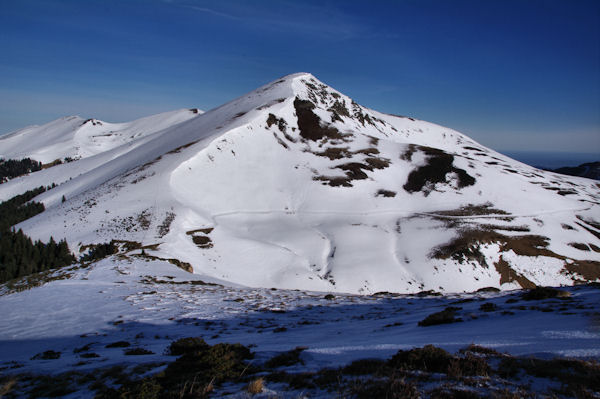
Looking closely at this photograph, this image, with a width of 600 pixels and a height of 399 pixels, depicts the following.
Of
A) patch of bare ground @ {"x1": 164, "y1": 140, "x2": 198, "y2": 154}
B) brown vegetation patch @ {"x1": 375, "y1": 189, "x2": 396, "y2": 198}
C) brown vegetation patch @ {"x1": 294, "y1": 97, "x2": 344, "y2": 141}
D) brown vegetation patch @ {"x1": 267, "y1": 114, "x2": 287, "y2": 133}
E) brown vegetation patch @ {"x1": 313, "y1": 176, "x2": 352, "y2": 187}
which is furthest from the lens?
brown vegetation patch @ {"x1": 294, "y1": 97, "x2": 344, "y2": 141}

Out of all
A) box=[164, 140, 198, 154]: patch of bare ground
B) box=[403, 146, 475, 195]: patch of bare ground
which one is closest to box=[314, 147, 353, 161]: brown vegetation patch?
box=[403, 146, 475, 195]: patch of bare ground

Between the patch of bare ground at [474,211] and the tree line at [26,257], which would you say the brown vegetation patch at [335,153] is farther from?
the tree line at [26,257]

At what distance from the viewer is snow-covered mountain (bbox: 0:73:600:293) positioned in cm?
4728

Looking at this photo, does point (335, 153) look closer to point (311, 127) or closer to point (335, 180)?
point (335, 180)

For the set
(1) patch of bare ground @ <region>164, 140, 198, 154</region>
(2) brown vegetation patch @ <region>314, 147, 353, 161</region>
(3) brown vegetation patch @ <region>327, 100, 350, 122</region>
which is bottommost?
(2) brown vegetation patch @ <region>314, 147, 353, 161</region>

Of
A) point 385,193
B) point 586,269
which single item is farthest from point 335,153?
point 586,269

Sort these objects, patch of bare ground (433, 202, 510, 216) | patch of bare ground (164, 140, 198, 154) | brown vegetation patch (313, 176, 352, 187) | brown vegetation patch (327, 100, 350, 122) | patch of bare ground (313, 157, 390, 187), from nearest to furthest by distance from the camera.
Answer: patch of bare ground (433, 202, 510, 216) → brown vegetation patch (313, 176, 352, 187) → patch of bare ground (313, 157, 390, 187) → patch of bare ground (164, 140, 198, 154) → brown vegetation patch (327, 100, 350, 122)

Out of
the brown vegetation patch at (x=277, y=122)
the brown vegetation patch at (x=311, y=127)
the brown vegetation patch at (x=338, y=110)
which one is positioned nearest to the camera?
the brown vegetation patch at (x=277, y=122)

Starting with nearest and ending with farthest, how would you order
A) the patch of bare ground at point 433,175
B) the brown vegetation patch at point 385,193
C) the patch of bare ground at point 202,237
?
1. the patch of bare ground at point 202,237
2. the brown vegetation patch at point 385,193
3. the patch of bare ground at point 433,175

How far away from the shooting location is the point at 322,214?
67.2 m

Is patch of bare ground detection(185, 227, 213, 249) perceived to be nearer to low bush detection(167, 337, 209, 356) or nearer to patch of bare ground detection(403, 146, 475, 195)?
low bush detection(167, 337, 209, 356)

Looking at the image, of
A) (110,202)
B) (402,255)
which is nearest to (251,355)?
(402,255)

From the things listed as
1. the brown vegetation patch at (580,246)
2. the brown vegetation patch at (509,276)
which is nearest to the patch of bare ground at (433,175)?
the brown vegetation patch at (580,246)

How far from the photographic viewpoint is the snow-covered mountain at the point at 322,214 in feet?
A: 155
